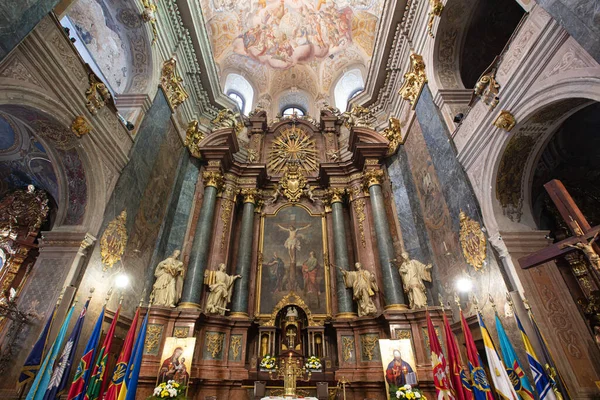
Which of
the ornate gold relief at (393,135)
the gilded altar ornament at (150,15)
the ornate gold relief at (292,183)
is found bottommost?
the ornate gold relief at (292,183)

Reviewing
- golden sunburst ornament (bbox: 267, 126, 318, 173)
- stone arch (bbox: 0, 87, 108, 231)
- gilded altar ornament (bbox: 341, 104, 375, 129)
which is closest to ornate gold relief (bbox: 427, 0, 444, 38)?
gilded altar ornament (bbox: 341, 104, 375, 129)

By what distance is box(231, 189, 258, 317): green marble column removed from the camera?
9961 millimetres

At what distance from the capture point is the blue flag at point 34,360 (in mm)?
5156

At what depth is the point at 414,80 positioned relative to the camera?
10.1 metres

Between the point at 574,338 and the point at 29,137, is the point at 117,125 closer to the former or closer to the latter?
the point at 29,137

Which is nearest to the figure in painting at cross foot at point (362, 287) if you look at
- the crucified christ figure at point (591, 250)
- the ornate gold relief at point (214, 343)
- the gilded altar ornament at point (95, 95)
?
the ornate gold relief at point (214, 343)

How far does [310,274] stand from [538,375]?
700cm

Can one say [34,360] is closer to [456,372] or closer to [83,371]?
[83,371]

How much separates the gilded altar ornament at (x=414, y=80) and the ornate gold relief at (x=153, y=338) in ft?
33.7

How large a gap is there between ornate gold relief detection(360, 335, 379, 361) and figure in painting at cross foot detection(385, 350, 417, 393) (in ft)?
4.05

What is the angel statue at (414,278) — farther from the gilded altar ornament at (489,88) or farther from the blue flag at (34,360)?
the blue flag at (34,360)

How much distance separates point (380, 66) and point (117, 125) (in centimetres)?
972

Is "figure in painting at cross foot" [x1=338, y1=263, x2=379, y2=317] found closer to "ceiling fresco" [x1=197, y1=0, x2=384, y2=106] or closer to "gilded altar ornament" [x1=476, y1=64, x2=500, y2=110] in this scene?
"gilded altar ornament" [x1=476, y1=64, x2=500, y2=110]

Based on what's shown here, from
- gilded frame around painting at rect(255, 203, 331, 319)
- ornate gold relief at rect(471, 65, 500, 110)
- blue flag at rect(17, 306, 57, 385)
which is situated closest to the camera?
blue flag at rect(17, 306, 57, 385)
